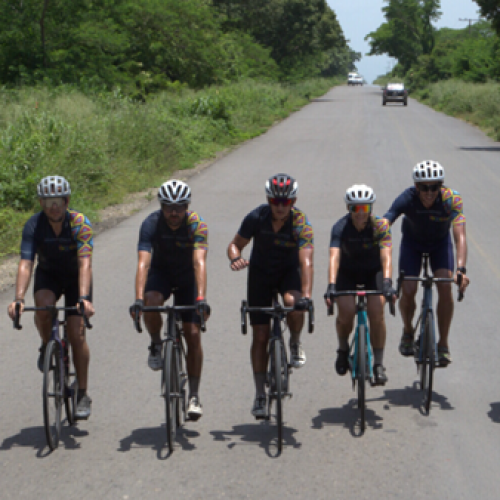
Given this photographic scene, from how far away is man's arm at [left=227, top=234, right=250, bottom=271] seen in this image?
6.10 meters

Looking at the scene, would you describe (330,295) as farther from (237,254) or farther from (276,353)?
(237,254)

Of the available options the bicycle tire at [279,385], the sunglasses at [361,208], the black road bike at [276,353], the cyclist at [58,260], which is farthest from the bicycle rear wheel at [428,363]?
the cyclist at [58,260]

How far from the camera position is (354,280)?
6805mm

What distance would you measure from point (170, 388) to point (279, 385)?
79 centimetres

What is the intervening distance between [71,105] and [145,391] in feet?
52.9

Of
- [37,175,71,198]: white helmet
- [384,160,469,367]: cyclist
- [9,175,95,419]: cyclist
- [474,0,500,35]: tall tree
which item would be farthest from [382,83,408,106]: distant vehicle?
[37,175,71,198]: white helmet

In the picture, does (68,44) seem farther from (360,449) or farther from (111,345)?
(360,449)

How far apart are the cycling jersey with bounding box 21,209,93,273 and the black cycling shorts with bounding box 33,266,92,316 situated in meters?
0.09

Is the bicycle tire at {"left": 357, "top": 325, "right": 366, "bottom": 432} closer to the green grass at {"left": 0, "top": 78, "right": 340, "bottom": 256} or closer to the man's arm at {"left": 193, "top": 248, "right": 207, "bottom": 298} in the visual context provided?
the man's arm at {"left": 193, "top": 248, "right": 207, "bottom": 298}

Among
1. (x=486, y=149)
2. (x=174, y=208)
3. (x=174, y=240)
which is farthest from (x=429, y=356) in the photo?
(x=486, y=149)

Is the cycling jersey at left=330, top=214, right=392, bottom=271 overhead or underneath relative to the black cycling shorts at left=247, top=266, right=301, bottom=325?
overhead

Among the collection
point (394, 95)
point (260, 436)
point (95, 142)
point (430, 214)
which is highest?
point (394, 95)

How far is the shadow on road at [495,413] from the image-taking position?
635 centimetres

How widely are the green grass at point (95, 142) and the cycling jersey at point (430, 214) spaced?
7.26 m
